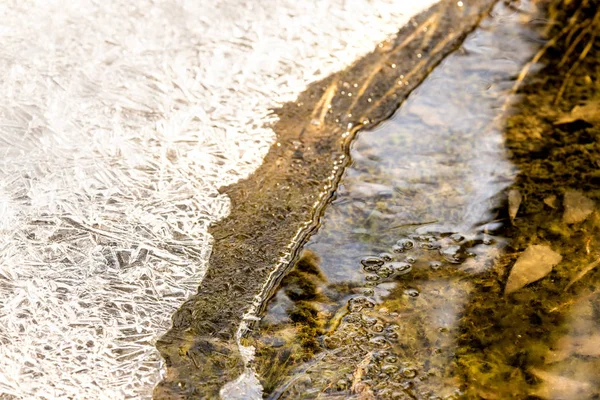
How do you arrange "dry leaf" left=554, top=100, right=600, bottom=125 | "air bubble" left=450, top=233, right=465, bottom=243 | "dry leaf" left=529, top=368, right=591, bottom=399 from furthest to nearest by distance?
"dry leaf" left=554, top=100, right=600, bottom=125, "air bubble" left=450, top=233, right=465, bottom=243, "dry leaf" left=529, top=368, right=591, bottom=399

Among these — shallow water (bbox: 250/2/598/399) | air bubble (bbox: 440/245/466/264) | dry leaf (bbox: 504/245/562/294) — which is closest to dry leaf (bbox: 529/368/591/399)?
shallow water (bbox: 250/2/598/399)

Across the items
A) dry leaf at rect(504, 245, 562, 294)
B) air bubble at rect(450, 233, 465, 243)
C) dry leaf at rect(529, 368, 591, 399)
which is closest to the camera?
dry leaf at rect(529, 368, 591, 399)

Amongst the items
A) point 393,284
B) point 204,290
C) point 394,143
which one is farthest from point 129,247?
point 394,143

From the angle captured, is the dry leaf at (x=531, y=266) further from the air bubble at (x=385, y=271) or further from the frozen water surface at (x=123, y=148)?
the frozen water surface at (x=123, y=148)

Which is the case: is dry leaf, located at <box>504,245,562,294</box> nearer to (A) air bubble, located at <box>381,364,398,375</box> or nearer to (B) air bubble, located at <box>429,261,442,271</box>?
(B) air bubble, located at <box>429,261,442,271</box>

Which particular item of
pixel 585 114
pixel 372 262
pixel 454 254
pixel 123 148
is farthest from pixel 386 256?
pixel 585 114

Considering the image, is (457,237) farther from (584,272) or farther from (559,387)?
(559,387)
